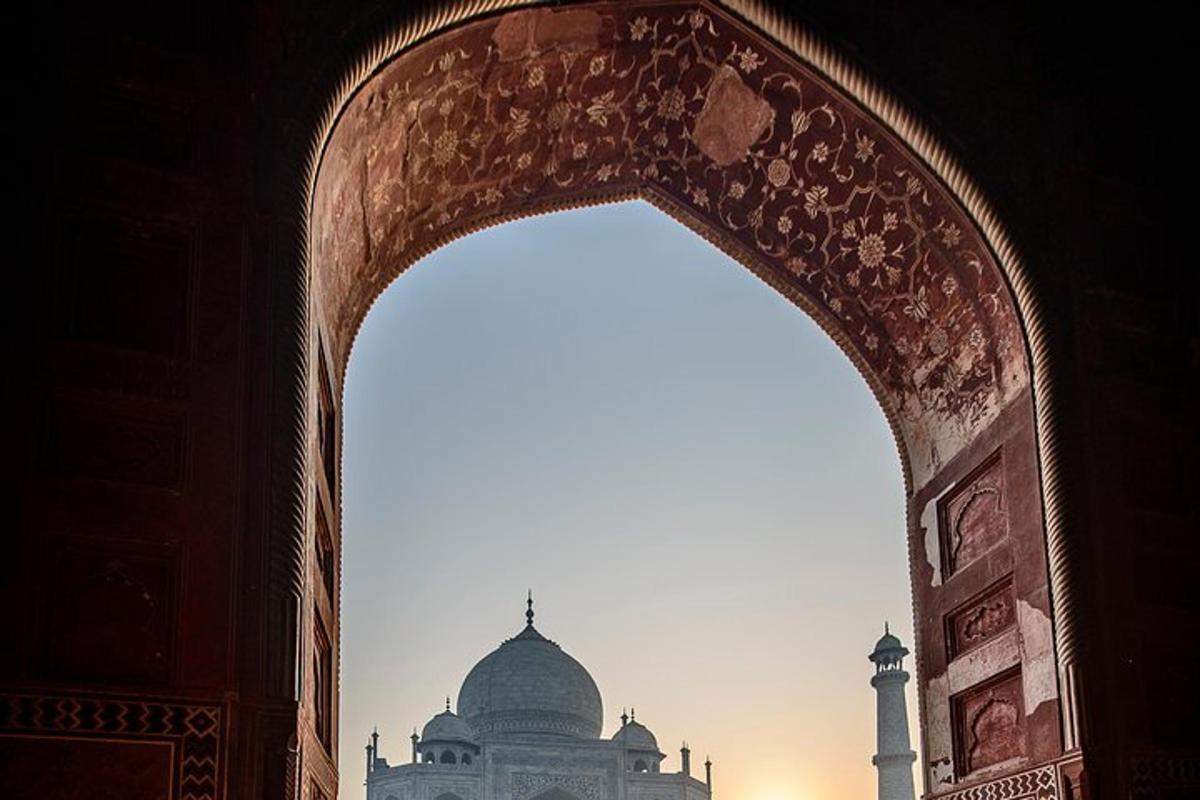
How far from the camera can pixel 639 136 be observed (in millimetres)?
8016

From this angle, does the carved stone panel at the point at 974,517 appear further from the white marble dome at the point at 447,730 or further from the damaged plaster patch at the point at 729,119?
the white marble dome at the point at 447,730

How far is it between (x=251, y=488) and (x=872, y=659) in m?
32.8

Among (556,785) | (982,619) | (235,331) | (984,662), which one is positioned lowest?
(984,662)

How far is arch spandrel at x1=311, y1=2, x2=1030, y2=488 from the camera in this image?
693 centimetres

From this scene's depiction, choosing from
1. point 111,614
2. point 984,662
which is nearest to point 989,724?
point 984,662

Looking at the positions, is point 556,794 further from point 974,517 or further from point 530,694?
point 974,517

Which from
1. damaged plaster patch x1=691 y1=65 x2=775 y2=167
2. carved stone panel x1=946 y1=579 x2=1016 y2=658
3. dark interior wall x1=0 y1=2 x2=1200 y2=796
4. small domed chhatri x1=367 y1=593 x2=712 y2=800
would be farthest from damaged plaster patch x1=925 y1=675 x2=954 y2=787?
small domed chhatri x1=367 y1=593 x2=712 y2=800

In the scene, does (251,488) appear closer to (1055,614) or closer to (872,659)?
(1055,614)

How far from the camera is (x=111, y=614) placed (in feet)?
15.7

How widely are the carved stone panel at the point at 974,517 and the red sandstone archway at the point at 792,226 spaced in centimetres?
2

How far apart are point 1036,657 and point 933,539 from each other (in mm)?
1291

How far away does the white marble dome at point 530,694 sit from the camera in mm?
41750

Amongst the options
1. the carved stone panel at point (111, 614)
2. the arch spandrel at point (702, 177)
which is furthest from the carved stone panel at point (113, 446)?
the arch spandrel at point (702, 177)

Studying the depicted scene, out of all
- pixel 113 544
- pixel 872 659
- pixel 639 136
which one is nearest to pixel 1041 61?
pixel 639 136
